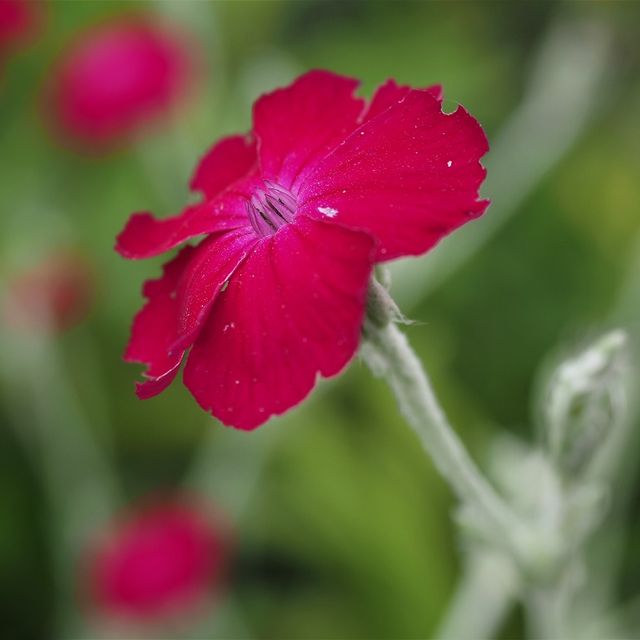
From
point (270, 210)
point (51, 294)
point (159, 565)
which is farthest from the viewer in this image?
point (51, 294)

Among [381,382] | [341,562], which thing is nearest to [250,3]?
[381,382]

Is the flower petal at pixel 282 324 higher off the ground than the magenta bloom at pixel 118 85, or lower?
lower

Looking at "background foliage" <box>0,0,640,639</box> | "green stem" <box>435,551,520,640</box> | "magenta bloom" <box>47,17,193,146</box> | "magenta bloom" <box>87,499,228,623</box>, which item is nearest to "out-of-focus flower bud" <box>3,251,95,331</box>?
"background foliage" <box>0,0,640,639</box>

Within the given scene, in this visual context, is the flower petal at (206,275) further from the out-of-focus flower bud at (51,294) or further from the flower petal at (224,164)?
the out-of-focus flower bud at (51,294)

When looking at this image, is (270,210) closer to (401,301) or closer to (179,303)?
(179,303)

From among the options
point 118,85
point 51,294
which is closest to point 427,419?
point 51,294

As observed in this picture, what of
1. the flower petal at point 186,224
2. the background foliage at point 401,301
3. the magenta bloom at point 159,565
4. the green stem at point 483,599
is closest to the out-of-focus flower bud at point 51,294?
the background foliage at point 401,301

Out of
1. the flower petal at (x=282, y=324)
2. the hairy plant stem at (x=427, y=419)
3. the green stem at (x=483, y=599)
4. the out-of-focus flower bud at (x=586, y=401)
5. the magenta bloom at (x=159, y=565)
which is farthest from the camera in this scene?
the magenta bloom at (x=159, y=565)
